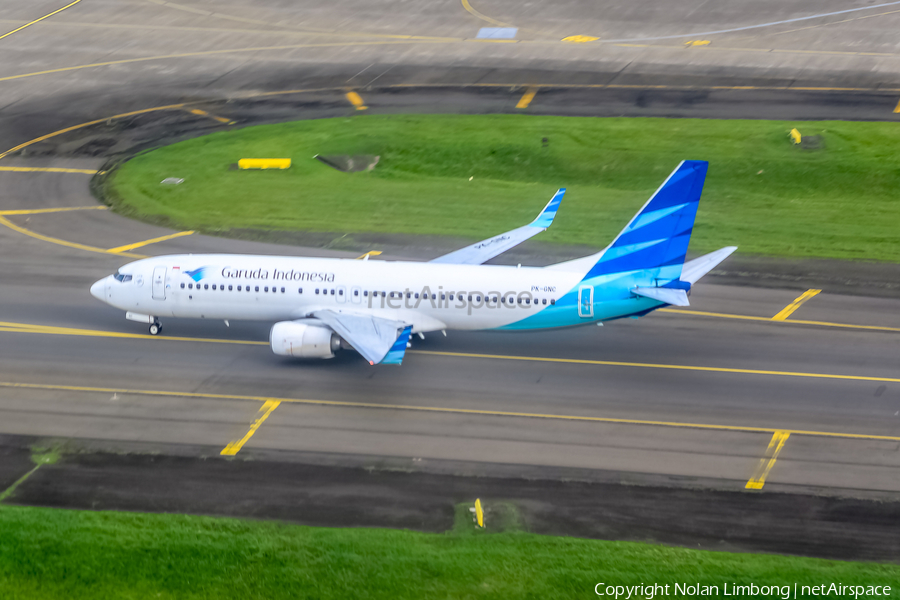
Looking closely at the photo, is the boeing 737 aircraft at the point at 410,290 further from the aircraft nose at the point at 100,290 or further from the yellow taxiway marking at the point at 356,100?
the yellow taxiway marking at the point at 356,100

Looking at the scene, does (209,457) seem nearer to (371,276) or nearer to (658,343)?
(371,276)

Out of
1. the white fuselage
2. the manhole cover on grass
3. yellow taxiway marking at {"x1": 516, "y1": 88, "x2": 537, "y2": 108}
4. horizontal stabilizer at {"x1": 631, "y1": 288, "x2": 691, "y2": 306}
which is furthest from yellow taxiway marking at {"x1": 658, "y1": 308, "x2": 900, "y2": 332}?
yellow taxiway marking at {"x1": 516, "y1": 88, "x2": 537, "y2": 108}

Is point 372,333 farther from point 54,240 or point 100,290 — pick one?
point 54,240

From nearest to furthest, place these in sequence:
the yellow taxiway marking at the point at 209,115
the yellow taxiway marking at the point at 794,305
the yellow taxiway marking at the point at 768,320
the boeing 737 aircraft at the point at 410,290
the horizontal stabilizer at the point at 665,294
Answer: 1. the horizontal stabilizer at the point at 665,294
2. the boeing 737 aircraft at the point at 410,290
3. the yellow taxiway marking at the point at 768,320
4. the yellow taxiway marking at the point at 794,305
5. the yellow taxiway marking at the point at 209,115

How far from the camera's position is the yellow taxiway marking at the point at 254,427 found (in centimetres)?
3622

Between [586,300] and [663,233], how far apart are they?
446cm

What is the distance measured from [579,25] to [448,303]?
174 feet

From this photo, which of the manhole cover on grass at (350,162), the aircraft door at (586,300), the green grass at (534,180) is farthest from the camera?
the manhole cover on grass at (350,162)

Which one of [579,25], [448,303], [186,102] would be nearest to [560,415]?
[448,303]

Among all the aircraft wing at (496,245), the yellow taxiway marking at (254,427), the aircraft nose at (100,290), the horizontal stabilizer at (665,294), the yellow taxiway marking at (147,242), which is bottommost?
the yellow taxiway marking at (254,427)

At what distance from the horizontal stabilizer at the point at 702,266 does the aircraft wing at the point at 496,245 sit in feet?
28.9

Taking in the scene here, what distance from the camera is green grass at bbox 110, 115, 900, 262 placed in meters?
56.0

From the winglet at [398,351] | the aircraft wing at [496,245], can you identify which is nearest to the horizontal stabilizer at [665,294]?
the aircraft wing at [496,245]

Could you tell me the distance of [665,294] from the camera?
1532 inches
